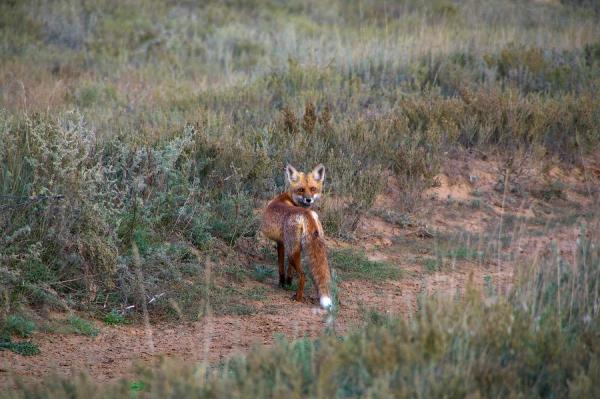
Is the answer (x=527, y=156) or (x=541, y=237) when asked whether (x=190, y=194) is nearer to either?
(x=541, y=237)

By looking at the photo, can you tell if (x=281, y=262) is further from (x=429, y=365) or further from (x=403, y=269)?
(x=429, y=365)

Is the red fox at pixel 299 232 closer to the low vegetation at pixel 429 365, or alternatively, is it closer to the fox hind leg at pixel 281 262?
the fox hind leg at pixel 281 262

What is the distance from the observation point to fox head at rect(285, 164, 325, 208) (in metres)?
Result: 7.51

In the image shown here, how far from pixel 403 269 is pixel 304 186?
1.51 m

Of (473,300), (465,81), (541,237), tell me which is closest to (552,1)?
(465,81)

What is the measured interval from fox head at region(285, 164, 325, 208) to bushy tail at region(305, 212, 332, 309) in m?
0.70

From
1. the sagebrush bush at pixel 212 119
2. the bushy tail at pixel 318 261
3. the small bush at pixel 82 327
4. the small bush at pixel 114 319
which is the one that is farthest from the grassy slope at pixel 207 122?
the bushy tail at pixel 318 261

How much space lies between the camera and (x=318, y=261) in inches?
266

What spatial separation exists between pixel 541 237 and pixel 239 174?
3.73m

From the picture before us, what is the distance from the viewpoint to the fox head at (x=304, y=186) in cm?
751

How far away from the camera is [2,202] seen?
691cm

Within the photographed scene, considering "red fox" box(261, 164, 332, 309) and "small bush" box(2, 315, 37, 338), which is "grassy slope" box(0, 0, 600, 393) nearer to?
"small bush" box(2, 315, 37, 338)

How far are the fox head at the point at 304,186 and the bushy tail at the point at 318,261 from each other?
2.28 ft

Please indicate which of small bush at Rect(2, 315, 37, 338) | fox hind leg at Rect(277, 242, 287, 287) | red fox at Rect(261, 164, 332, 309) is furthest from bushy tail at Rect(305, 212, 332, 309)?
small bush at Rect(2, 315, 37, 338)
